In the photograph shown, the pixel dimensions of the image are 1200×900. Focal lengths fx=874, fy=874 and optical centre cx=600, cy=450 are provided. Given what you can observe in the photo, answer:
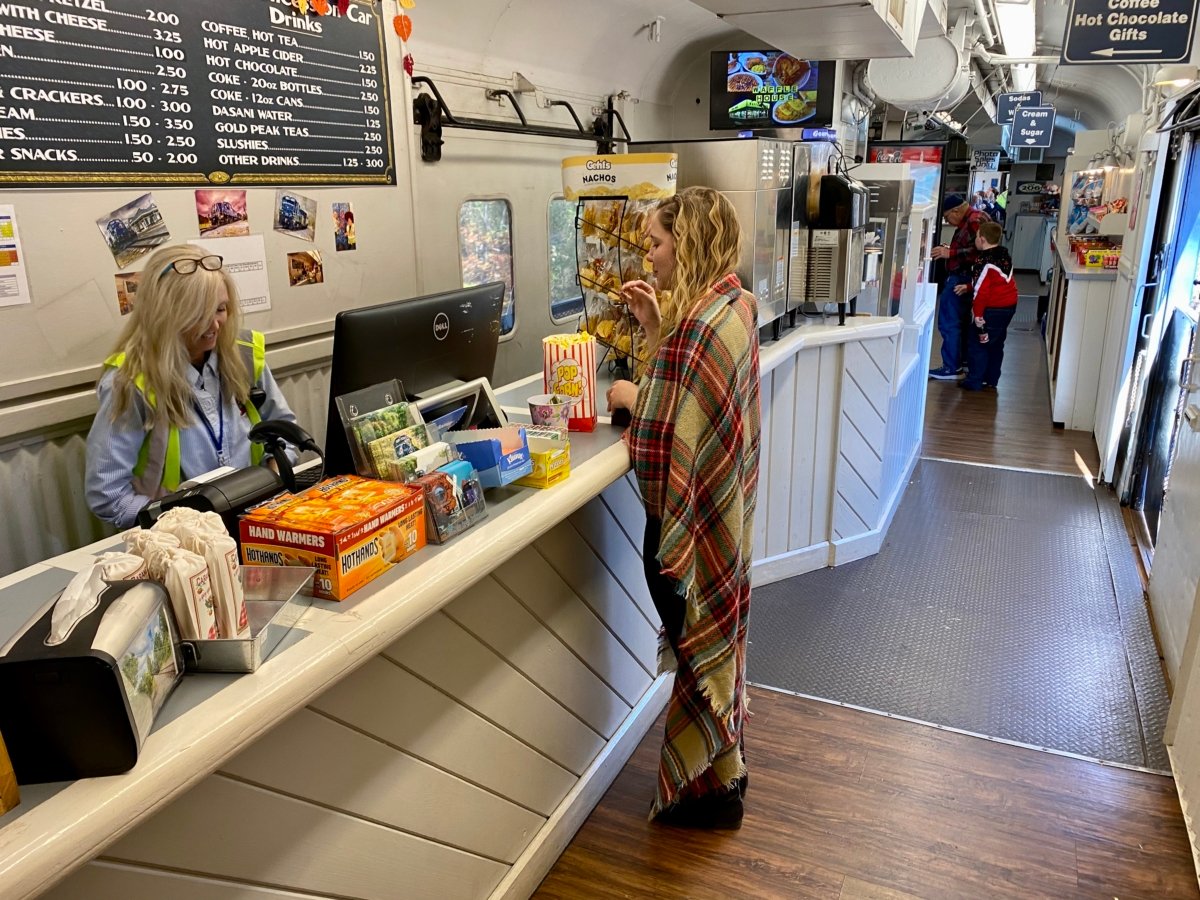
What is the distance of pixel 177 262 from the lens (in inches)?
88.7

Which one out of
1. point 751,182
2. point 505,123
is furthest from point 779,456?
point 505,123

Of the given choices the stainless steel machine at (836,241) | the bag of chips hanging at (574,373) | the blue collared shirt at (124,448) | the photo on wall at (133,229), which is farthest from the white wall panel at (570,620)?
the stainless steel machine at (836,241)

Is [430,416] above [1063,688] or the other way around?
above

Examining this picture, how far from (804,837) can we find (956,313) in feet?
23.6

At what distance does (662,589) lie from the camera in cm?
234

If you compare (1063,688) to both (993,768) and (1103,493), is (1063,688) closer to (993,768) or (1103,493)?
(993,768)

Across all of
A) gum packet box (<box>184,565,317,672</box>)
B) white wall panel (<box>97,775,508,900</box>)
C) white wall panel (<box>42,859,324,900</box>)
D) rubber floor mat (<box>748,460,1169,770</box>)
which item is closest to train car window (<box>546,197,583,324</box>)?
rubber floor mat (<box>748,460,1169,770</box>)

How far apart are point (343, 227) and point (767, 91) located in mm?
3678

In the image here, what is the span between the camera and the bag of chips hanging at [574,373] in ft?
7.67

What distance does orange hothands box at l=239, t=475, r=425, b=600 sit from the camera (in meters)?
1.41

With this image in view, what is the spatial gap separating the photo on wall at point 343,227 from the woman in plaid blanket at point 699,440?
158 centimetres

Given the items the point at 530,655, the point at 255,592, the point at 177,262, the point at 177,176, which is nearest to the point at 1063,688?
the point at 530,655

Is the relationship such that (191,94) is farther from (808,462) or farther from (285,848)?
(808,462)

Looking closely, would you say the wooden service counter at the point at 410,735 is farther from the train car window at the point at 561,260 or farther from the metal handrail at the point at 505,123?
the train car window at the point at 561,260
